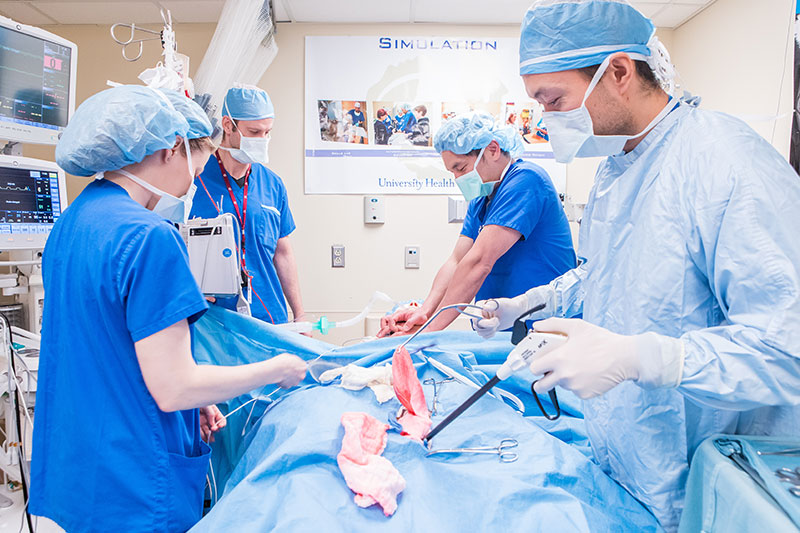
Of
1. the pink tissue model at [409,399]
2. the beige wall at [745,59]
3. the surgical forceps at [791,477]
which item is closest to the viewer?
the surgical forceps at [791,477]

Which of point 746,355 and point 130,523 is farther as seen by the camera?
point 130,523

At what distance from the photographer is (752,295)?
0.65 m

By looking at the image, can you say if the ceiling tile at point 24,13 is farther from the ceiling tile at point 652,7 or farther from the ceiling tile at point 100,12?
the ceiling tile at point 652,7

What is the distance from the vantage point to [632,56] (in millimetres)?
874

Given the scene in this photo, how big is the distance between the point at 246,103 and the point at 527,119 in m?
1.82

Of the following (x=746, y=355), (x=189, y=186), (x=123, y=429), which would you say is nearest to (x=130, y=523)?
(x=123, y=429)

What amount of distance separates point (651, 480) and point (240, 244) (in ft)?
5.50

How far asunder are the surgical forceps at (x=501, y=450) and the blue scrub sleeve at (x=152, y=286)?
1.82ft

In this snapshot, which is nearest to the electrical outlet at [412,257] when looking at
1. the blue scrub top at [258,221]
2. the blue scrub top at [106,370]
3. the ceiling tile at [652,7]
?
the blue scrub top at [258,221]

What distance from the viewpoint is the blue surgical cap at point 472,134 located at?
1787 millimetres

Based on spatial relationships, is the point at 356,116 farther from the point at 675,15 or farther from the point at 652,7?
the point at 675,15

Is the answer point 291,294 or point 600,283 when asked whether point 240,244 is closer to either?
point 291,294

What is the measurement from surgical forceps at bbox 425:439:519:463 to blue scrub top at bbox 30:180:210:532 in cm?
52

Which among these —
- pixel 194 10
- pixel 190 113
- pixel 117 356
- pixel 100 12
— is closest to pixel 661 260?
pixel 117 356
